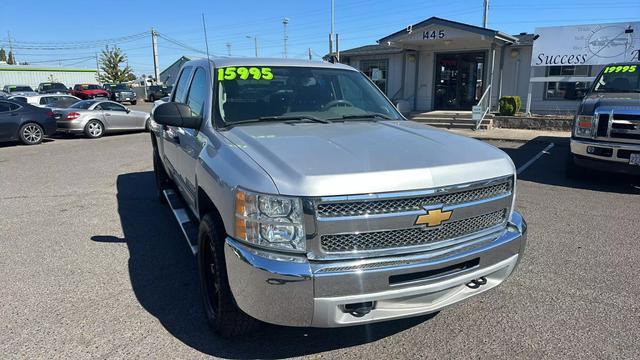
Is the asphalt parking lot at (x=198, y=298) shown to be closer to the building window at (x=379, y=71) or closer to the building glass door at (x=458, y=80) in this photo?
the building glass door at (x=458, y=80)

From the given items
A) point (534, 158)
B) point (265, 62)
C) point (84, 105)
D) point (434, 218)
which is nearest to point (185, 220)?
point (265, 62)

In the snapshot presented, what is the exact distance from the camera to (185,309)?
3.38 metres

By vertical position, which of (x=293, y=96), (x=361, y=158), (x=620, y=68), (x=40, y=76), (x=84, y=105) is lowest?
(x=84, y=105)

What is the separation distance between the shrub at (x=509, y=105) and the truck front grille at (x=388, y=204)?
598 inches

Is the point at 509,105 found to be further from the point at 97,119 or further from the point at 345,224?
the point at 345,224

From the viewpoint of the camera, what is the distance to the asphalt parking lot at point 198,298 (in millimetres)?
2879

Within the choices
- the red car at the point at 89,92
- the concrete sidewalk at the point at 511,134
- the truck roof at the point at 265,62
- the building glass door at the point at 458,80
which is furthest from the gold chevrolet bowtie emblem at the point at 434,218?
the red car at the point at 89,92

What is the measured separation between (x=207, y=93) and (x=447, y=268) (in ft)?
7.70

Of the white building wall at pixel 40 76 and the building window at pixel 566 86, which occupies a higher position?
the white building wall at pixel 40 76

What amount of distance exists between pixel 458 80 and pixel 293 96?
16674 millimetres

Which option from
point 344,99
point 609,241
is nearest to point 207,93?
point 344,99

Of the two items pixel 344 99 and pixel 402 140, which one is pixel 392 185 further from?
pixel 344 99

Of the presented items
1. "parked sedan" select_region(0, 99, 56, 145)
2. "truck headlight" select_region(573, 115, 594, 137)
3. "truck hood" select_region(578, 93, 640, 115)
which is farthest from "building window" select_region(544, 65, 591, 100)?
"parked sedan" select_region(0, 99, 56, 145)

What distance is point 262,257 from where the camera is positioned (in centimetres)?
233
